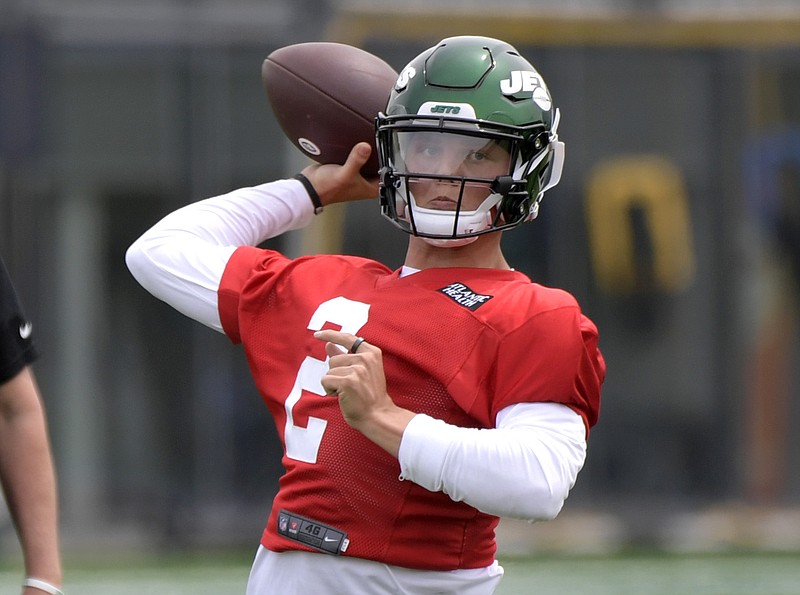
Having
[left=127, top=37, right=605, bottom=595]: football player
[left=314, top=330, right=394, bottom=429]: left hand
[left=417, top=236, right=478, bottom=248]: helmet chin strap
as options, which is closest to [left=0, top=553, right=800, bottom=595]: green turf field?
[left=127, top=37, right=605, bottom=595]: football player

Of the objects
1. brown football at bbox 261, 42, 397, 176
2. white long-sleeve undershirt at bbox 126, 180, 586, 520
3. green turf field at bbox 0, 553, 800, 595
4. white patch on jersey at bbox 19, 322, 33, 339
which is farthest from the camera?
green turf field at bbox 0, 553, 800, 595

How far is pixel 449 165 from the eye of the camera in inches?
101

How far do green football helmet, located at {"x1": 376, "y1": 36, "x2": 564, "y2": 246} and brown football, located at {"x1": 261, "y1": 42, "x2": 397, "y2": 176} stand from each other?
9.9 inches

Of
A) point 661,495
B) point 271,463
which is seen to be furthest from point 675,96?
point 271,463

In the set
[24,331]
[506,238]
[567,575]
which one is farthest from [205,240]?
[506,238]

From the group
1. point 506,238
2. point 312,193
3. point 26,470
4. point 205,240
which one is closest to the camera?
point 26,470

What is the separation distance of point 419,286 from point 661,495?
833 centimetres

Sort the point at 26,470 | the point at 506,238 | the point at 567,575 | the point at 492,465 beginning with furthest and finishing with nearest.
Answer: the point at 506,238 < the point at 567,575 < the point at 26,470 < the point at 492,465

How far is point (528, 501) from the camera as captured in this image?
92.2 inches

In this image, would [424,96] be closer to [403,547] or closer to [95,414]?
[403,547]

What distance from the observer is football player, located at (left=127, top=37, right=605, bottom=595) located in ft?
7.78

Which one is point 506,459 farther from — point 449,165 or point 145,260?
point 145,260

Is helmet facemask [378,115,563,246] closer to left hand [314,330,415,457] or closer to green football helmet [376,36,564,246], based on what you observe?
green football helmet [376,36,564,246]

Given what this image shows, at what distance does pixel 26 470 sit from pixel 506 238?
25.3ft
